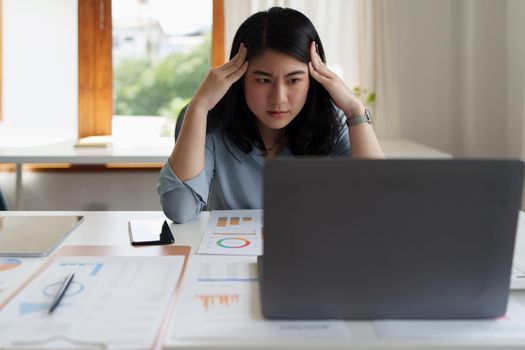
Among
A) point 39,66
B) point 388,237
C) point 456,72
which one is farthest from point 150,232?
point 456,72

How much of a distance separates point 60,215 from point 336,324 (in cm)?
86

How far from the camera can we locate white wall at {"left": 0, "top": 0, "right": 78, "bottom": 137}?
3.02 metres

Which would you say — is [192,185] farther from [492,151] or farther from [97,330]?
[492,151]

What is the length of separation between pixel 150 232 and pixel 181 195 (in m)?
0.14

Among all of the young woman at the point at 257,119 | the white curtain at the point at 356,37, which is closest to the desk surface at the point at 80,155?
the white curtain at the point at 356,37

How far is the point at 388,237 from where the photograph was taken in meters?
0.75

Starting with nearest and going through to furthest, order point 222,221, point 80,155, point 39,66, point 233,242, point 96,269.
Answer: point 96,269 < point 233,242 < point 222,221 < point 80,155 < point 39,66

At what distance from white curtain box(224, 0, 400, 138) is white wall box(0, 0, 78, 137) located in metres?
0.83

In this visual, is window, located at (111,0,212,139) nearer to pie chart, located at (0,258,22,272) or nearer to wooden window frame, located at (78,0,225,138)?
wooden window frame, located at (78,0,225,138)

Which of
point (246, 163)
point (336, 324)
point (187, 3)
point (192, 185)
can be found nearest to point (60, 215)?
point (192, 185)

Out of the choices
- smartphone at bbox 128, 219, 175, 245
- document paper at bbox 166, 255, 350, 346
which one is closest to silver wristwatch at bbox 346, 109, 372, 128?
smartphone at bbox 128, 219, 175, 245

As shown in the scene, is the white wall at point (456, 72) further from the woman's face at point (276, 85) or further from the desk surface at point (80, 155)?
the woman's face at point (276, 85)

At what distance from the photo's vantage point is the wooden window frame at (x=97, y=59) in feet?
9.86

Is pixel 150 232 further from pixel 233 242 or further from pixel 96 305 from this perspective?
pixel 96 305
